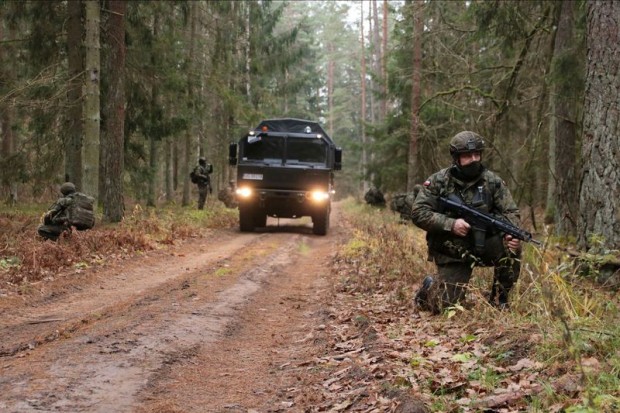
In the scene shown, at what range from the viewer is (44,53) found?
1514 centimetres

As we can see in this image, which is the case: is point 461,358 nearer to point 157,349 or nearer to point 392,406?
point 392,406

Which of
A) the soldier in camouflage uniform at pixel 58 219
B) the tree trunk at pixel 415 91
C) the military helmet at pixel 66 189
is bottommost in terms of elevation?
the soldier in camouflage uniform at pixel 58 219

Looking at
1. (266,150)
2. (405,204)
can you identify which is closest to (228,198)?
(266,150)

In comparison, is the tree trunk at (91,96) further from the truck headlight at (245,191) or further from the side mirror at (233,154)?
the truck headlight at (245,191)

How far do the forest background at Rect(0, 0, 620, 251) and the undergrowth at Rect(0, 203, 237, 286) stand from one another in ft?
4.19

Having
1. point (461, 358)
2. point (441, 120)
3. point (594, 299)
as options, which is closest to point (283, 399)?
point (461, 358)

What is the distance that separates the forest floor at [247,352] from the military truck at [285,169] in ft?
24.8

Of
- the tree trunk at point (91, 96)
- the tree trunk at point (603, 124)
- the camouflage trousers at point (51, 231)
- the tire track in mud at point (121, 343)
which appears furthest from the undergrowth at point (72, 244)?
the tree trunk at point (603, 124)

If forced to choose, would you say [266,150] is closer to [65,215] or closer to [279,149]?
[279,149]

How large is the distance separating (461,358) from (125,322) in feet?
10.7

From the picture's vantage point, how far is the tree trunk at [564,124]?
9953 mm

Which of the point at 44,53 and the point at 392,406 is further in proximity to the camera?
the point at 44,53

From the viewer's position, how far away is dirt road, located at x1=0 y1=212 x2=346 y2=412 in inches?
145

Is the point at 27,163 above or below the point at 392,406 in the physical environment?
above
